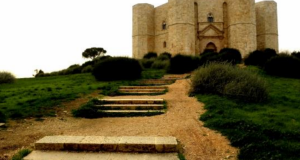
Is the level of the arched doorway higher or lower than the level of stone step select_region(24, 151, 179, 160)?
higher

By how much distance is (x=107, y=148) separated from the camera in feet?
13.2

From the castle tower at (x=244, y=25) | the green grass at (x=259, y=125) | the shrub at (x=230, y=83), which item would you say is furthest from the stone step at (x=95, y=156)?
the castle tower at (x=244, y=25)

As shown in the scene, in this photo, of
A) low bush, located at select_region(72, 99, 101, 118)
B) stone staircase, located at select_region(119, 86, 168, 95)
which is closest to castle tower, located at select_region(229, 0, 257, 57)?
stone staircase, located at select_region(119, 86, 168, 95)

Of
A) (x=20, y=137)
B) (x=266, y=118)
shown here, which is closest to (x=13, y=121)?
(x=20, y=137)

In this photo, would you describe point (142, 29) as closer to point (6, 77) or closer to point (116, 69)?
point (6, 77)

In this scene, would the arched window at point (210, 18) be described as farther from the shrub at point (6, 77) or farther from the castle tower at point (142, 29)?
the shrub at point (6, 77)

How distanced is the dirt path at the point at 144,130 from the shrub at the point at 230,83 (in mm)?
1576

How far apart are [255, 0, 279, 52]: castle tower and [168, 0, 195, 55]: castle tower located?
10.6 metres

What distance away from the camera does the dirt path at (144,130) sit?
423 cm

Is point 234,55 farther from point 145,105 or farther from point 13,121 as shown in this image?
point 13,121

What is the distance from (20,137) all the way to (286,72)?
13.8 metres

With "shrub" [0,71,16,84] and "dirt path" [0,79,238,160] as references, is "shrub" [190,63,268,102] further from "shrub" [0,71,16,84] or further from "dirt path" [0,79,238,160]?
"shrub" [0,71,16,84]

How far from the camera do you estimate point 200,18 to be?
32188mm

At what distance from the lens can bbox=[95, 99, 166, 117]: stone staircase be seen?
700 cm
